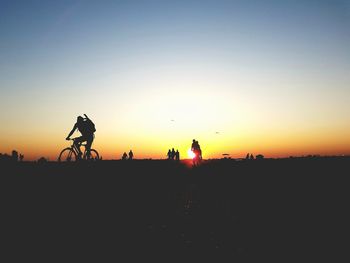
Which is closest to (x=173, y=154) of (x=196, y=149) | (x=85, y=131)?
(x=196, y=149)

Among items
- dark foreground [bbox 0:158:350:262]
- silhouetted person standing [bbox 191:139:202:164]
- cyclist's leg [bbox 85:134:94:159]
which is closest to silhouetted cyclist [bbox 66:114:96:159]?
cyclist's leg [bbox 85:134:94:159]

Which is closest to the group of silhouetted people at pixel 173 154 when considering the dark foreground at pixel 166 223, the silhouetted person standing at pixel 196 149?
Answer: the silhouetted person standing at pixel 196 149

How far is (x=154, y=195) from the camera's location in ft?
33.1

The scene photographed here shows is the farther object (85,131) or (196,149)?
(196,149)

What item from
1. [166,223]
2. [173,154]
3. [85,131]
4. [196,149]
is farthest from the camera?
[173,154]

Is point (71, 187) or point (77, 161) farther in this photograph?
point (77, 161)

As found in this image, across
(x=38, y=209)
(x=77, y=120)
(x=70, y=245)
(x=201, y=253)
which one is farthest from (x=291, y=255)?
(x=77, y=120)

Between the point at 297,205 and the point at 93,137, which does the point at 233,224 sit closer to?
the point at 297,205

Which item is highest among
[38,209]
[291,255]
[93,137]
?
[93,137]

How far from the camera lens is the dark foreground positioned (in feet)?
→ 15.2

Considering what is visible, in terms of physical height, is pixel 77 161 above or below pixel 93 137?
below

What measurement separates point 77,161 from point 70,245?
1318 cm

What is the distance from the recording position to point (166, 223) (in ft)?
21.1

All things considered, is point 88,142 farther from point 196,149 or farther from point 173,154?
point 173,154
